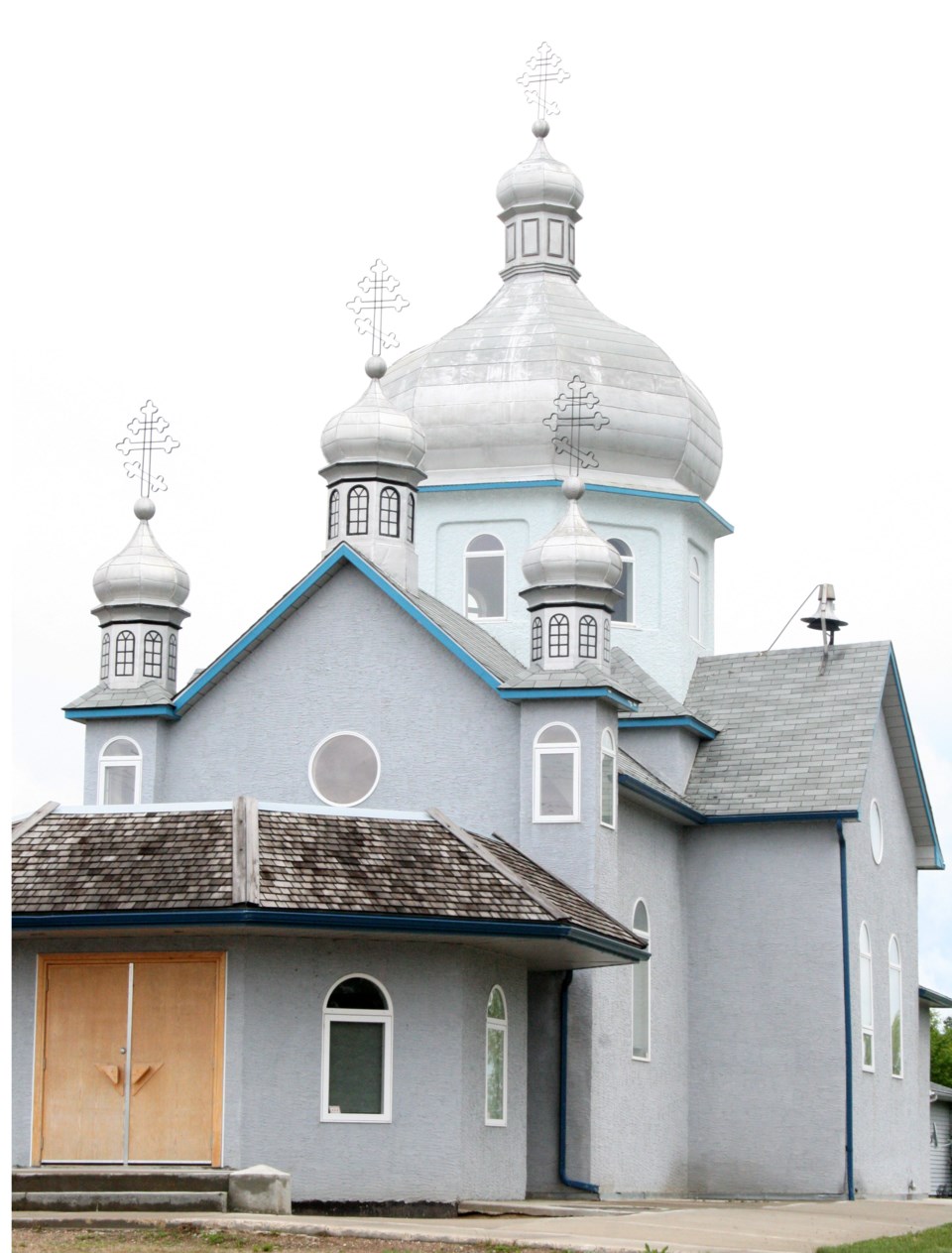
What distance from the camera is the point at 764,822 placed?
27750 mm

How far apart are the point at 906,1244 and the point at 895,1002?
44.7 ft

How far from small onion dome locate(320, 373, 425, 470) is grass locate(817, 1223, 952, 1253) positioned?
11449mm

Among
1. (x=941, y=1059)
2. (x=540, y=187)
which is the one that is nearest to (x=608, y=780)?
(x=540, y=187)

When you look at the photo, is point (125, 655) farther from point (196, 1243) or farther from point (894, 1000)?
point (894, 1000)

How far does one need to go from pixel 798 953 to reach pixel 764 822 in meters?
1.76

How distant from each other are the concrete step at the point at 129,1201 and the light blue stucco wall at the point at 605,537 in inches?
517

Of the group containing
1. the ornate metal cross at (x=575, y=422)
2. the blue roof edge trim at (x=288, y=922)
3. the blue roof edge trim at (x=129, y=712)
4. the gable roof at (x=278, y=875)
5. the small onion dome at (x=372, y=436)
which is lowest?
the blue roof edge trim at (x=288, y=922)

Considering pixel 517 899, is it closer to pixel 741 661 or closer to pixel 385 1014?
pixel 385 1014

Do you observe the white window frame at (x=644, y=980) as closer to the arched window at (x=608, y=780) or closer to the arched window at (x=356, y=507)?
the arched window at (x=608, y=780)

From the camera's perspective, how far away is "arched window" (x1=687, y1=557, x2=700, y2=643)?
3141 centimetres

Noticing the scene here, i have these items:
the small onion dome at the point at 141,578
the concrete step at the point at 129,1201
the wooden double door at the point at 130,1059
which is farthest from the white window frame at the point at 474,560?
the concrete step at the point at 129,1201

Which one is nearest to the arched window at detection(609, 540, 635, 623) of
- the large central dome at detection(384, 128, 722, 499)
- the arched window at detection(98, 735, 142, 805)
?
the large central dome at detection(384, 128, 722, 499)

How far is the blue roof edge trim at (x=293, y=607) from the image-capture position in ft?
80.1

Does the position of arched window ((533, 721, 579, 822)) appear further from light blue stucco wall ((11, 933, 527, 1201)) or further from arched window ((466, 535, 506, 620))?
arched window ((466, 535, 506, 620))
